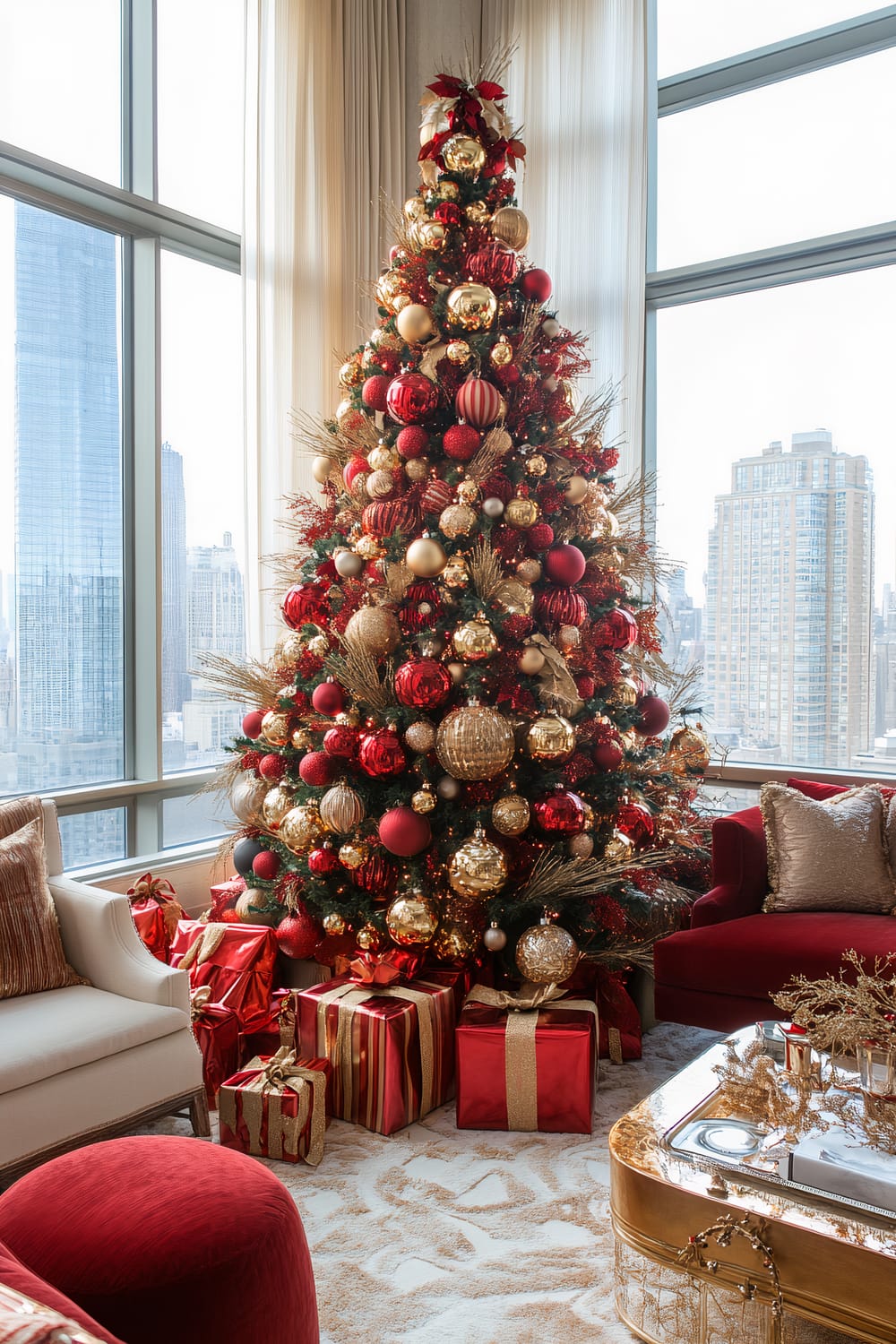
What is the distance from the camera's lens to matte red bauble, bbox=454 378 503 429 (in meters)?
3.11

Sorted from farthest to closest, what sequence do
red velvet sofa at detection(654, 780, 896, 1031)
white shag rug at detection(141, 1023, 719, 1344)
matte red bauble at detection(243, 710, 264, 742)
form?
matte red bauble at detection(243, 710, 264, 742), red velvet sofa at detection(654, 780, 896, 1031), white shag rug at detection(141, 1023, 719, 1344)

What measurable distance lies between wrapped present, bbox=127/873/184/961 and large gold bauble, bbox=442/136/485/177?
103 inches

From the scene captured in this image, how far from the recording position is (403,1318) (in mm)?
1956

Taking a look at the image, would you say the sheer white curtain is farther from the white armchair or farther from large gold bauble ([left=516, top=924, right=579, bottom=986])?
large gold bauble ([left=516, top=924, right=579, bottom=986])

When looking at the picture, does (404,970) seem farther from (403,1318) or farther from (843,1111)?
(843,1111)

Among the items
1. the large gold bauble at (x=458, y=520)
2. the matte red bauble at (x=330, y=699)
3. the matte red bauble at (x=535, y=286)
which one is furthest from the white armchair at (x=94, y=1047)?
the matte red bauble at (x=535, y=286)

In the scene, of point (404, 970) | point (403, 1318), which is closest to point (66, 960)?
point (404, 970)

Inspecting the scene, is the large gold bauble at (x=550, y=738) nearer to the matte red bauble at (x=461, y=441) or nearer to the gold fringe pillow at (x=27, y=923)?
the matte red bauble at (x=461, y=441)

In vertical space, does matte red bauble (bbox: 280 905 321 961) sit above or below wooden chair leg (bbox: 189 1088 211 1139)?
above

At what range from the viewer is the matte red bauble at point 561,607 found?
3131mm

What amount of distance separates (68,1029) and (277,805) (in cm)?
109

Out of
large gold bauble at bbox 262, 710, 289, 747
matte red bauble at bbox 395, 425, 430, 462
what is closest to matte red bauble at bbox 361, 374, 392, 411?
matte red bauble at bbox 395, 425, 430, 462

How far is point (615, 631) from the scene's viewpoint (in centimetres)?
331

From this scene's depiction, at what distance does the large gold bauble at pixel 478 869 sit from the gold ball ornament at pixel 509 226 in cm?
194
